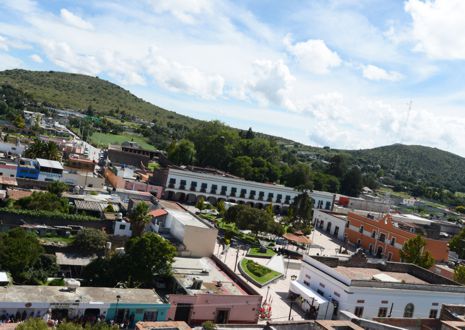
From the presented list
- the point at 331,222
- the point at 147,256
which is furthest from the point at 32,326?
the point at 331,222

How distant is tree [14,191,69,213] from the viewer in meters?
40.6

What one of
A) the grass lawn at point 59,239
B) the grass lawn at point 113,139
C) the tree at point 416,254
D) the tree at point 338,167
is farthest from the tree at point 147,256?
the grass lawn at point 113,139

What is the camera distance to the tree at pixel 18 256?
89.1ft

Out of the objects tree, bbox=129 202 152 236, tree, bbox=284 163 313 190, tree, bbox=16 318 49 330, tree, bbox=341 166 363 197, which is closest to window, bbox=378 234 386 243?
tree, bbox=284 163 313 190

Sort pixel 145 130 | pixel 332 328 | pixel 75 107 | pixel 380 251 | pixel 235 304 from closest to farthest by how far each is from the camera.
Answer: pixel 332 328 → pixel 235 304 → pixel 380 251 → pixel 145 130 → pixel 75 107

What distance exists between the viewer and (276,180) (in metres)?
88.2

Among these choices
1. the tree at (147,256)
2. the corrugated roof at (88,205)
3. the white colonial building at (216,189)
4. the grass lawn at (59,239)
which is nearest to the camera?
the tree at (147,256)

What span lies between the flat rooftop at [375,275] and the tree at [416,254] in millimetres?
7855

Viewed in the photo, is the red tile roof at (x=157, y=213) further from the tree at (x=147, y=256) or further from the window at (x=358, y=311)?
the window at (x=358, y=311)

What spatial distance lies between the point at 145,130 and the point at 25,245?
115 m

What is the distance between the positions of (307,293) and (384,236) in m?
25.4

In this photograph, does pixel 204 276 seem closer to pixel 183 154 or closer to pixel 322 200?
pixel 322 200

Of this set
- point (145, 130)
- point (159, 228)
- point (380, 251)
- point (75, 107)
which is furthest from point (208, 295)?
point (75, 107)

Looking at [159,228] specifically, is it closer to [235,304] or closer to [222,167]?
[235,304]
